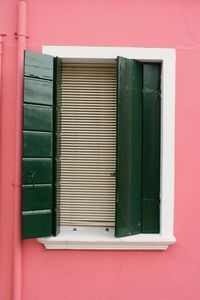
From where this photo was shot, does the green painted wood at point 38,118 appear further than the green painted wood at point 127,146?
No

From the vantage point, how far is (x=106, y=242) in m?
3.40

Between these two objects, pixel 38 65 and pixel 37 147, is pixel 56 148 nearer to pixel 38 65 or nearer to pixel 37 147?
pixel 37 147

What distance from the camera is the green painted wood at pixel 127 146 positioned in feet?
11.2

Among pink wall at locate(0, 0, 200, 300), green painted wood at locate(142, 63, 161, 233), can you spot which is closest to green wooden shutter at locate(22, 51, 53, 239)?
pink wall at locate(0, 0, 200, 300)

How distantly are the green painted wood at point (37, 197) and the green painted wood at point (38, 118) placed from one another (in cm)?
58

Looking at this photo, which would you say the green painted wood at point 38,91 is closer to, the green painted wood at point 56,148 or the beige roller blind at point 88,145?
the green painted wood at point 56,148

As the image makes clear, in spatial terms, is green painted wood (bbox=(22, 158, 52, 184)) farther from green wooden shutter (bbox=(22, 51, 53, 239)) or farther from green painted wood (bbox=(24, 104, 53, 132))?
green painted wood (bbox=(24, 104, 53, 132))
